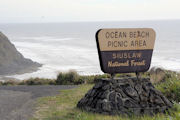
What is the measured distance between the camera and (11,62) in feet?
204

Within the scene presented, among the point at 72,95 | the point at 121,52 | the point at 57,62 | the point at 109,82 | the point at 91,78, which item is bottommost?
the point at 57,62

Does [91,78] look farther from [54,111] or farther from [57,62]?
[57,62]

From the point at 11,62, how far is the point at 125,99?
2164 inches

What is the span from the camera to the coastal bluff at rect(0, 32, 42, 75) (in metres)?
58.5

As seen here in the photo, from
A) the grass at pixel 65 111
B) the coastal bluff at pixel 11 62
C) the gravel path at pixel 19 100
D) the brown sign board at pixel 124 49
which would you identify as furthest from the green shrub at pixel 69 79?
the coastal bluff at pixel 11 62

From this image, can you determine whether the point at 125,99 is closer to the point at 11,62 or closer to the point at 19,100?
the point at 19,100

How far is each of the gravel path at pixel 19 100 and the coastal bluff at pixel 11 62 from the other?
43770 millimetres

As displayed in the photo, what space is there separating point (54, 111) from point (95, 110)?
4.08ft

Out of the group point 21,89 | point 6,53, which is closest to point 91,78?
point 21,89

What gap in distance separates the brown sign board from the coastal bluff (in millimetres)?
48802

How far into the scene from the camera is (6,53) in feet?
208

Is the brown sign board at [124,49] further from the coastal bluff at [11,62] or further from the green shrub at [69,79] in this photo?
the coastal bluff at [11,62]

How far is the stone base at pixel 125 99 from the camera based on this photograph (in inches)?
373

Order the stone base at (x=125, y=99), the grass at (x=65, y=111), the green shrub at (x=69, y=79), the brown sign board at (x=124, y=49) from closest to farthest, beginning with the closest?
the grass at (x=65, y=111), the stone base at (x=125, y=99), the brown sign board at (x=124, y=49), the green shrub at (x=69, y=79)
